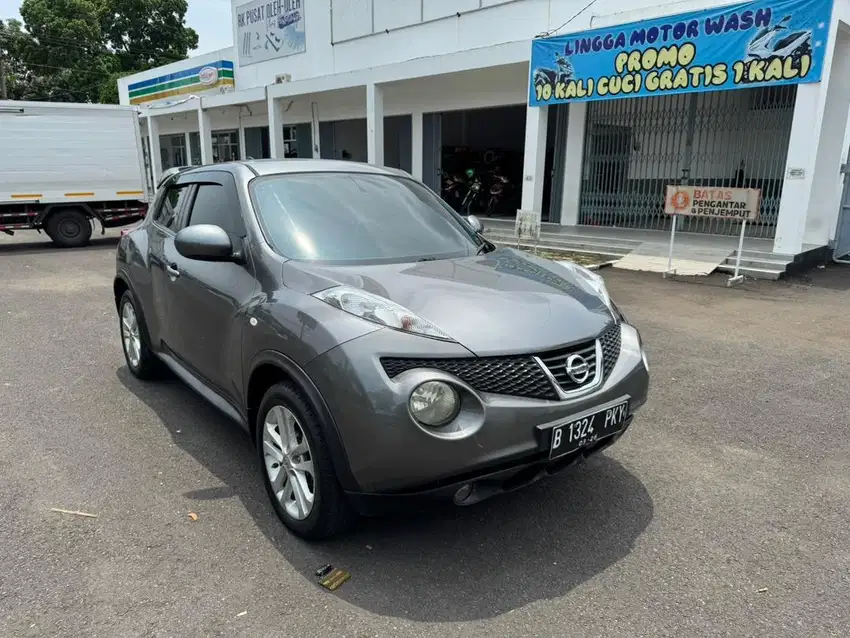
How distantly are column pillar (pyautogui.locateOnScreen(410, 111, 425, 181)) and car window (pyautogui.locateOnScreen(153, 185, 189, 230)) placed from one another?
13634 mm

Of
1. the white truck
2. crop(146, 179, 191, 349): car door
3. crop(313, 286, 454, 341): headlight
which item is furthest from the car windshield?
the white truck

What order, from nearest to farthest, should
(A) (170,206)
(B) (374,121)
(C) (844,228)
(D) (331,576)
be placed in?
(D) (331,576) → (A) (170,206) → (C) (844,228) → (B) (374,121)

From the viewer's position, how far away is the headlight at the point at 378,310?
252 cm

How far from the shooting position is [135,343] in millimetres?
4910

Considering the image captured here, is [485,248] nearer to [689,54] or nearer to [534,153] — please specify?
[689,54]

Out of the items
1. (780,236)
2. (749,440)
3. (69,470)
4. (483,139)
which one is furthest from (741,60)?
(483,139)

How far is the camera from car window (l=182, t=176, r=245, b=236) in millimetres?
3449

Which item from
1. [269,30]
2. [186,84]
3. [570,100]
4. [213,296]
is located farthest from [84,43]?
[213,296]

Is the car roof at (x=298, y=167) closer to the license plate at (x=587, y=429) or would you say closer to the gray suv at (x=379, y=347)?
the gray suv at (x=379, y=347)

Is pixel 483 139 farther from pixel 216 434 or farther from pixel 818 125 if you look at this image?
pixel 216 434

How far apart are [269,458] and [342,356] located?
2.78 feet

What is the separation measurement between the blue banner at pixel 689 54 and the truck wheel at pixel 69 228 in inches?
396

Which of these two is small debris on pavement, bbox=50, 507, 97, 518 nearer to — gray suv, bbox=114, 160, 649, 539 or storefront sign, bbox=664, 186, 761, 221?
gray suv, bbox=114, 160, 649, 539

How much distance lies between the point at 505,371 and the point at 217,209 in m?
2.19
